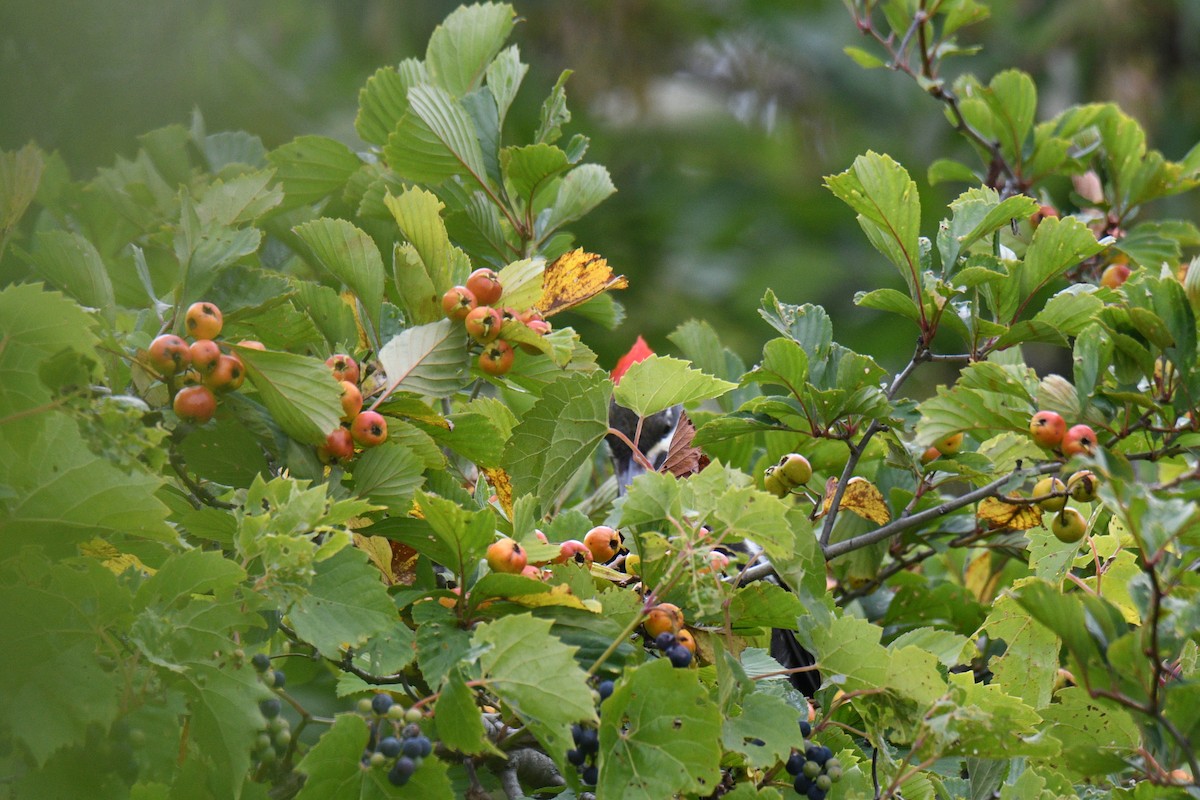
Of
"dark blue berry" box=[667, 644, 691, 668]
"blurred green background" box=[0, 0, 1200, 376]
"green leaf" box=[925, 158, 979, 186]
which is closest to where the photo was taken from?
"dark blue berry" box=[667, 644, 691, 668]

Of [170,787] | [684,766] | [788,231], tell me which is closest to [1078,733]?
[684,766]

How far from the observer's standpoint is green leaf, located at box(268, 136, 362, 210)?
3.98 ft

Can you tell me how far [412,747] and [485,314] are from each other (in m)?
0.33

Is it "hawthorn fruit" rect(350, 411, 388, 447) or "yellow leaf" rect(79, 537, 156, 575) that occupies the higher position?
"hawthorn fruit" rect(350, 411, 388, 447)

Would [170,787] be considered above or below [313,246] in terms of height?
below

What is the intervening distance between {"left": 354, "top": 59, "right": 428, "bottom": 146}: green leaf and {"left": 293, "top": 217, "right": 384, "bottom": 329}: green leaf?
11.4 inches

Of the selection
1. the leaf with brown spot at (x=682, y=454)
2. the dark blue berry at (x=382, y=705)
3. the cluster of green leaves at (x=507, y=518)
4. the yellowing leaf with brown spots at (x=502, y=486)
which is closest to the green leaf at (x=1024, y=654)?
the cluster of green leaves at (x=507, y=518)

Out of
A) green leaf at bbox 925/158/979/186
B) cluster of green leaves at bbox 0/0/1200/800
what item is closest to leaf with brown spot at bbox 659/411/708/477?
cluster of green leaves at bbox 0/0/1200/800

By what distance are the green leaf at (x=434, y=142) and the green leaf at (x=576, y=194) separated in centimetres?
8

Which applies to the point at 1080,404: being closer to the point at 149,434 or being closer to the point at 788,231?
the point at 149,434

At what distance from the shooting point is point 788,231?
739 cm

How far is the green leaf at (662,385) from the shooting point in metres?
0.90

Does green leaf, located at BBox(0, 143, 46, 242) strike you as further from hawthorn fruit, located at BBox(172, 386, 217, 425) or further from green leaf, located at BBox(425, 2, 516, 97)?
green leaf, located at BBox(425, 2, 516, 97)

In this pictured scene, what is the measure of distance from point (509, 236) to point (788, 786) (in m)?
0.60
